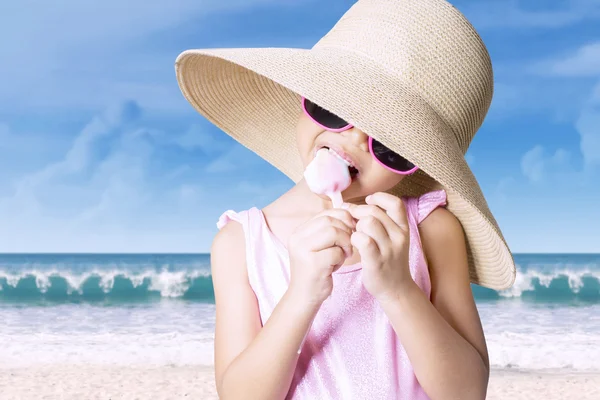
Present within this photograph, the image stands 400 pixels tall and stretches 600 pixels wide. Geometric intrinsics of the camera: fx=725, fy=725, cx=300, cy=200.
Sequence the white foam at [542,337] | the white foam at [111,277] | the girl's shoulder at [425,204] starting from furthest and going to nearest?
1. the white foam at [111,277]
2. the white foam at [542,337]
3. the girl's shoulder at [425,204]

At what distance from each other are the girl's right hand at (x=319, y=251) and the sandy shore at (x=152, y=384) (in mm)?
4564

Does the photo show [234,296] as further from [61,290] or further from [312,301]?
[61,290]

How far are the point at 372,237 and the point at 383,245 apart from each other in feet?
0.08

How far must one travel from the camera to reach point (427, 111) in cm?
141

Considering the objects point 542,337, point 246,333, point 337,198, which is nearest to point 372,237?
point 337,198

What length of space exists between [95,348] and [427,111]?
718cm

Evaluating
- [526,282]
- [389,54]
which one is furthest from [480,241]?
[526,282]

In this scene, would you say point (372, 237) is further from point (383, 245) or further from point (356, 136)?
point (356, 136)

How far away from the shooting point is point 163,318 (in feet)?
34.2

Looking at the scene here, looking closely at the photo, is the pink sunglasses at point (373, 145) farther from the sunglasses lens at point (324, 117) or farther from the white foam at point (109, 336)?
the white foam at point (109, 336)

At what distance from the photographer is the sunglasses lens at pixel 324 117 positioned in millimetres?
1359

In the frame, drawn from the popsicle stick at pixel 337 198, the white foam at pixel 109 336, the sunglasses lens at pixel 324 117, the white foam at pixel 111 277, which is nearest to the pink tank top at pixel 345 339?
the popsicle stick at pixel 337 198

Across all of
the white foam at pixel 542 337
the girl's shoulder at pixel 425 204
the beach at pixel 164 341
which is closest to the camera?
the girl's shoulder at pixel 425 204

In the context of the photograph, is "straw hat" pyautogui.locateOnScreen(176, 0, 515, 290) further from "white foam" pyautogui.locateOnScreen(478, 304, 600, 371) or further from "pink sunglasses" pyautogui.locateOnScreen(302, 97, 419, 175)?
"white foam" pyautogui.locateOnScreen(478, 304, 600, 371)
